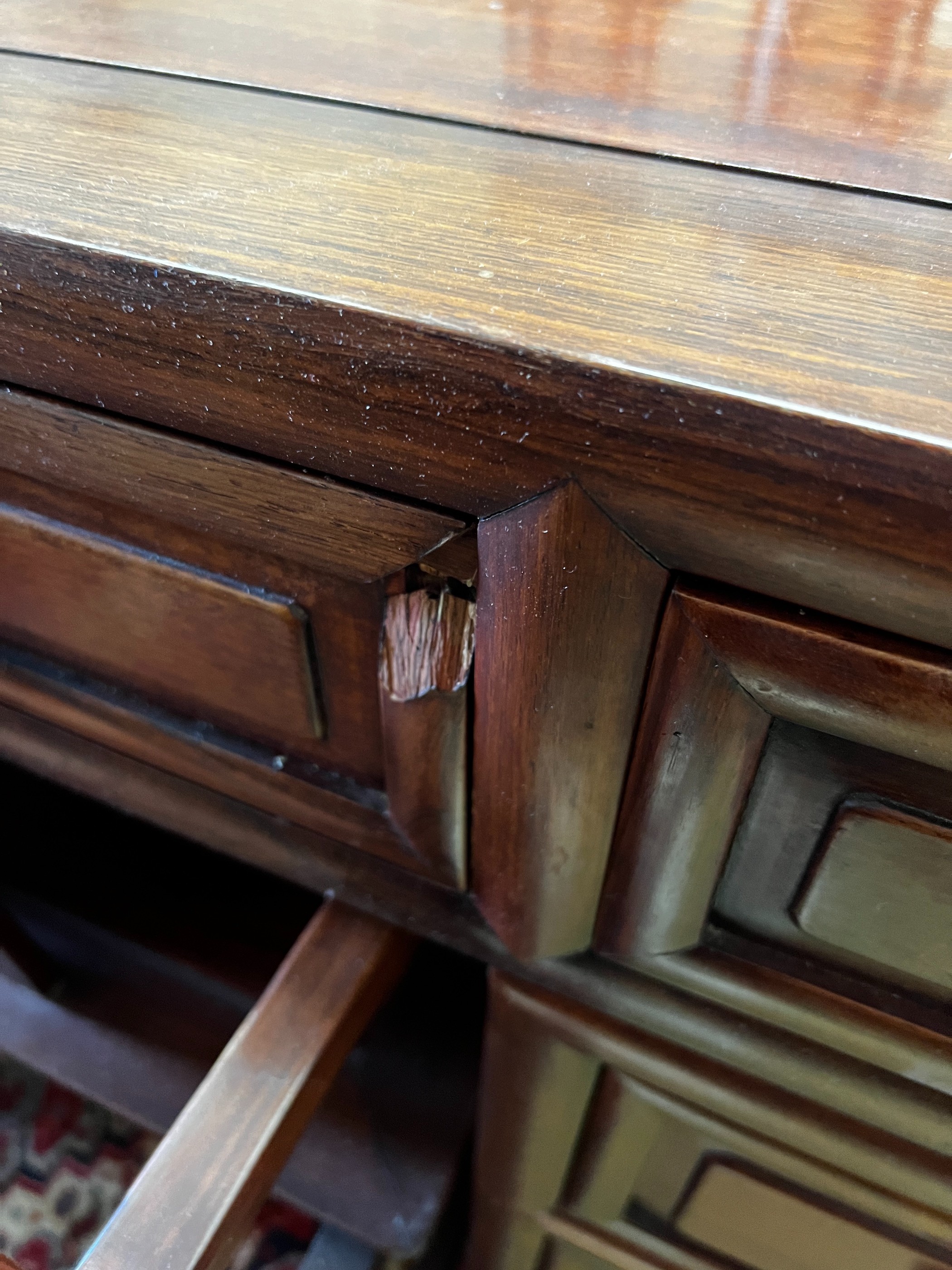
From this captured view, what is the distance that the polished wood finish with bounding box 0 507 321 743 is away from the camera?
0.27m

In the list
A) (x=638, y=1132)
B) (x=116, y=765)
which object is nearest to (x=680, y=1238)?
(x=638, y=1132)

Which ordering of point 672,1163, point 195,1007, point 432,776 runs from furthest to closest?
point 195,1007 < point 672,1163 < point 432,776

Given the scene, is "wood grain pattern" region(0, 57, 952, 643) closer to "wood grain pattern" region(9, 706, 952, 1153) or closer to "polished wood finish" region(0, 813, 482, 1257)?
"wood grain pattern" region(9, 706, 952, 1153)

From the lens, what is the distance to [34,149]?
0.23 m

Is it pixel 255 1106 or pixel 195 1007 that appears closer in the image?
pixel 255 1106

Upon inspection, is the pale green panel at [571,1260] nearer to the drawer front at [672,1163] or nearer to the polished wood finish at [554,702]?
the drawer front at [672,1163]

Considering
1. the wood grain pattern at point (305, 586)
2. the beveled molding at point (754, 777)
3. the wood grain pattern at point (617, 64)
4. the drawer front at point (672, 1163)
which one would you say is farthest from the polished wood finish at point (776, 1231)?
the wood grain pattern at point (617, 64)

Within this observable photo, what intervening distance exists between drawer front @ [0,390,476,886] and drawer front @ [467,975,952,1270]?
0.32ft

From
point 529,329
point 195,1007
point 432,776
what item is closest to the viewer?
point 529,329

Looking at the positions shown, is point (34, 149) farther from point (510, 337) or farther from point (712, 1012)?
point (712, 1012)

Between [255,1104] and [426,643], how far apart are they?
19cm

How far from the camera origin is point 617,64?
0.95 ft

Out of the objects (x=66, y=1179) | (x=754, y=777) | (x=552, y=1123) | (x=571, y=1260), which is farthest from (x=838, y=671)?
(x=66, y=1179)

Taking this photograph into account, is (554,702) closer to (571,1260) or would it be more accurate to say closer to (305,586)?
(305,586)
